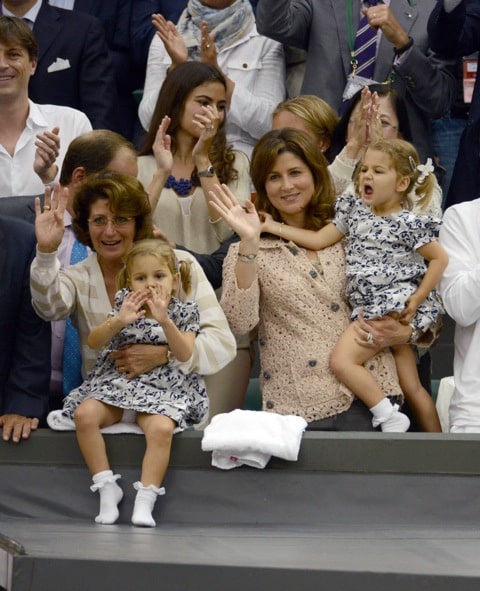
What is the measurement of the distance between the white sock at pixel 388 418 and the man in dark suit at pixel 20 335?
1.33 meters

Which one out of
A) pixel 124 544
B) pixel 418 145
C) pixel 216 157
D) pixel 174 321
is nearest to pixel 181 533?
pixel 124 544

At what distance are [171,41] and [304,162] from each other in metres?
1.59

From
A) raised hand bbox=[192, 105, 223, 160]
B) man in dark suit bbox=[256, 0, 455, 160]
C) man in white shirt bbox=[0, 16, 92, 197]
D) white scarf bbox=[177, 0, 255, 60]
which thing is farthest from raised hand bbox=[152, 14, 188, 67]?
raised hand bbox=[192, 105, 223, 160]

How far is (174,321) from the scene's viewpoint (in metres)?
5.64

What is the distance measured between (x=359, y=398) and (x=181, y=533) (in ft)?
3.54

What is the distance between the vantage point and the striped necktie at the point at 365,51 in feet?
25.4

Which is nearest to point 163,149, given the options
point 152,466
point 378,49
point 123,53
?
point 378,49

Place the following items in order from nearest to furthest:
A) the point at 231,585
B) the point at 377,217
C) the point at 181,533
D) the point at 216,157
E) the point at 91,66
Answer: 1. the point at 231,585
2. the point at 181,533
3. the point at 377,217
4. the point at 216,157
5. the point at 91,66

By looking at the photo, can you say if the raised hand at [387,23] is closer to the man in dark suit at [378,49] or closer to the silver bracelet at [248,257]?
the man in dark suit at [378,49]

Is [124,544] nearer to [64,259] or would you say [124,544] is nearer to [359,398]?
[359,398]

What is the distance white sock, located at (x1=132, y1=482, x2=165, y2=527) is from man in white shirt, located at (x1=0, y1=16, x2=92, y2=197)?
6.77ft

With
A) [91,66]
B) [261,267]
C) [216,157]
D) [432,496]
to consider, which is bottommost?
[432,496]

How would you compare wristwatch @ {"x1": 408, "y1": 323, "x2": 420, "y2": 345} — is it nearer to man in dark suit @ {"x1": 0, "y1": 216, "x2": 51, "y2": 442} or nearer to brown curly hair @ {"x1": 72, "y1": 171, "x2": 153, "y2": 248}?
brown curly hair @ {"x1": 72, "y1": 171, "x2": 153, "y2": 248}

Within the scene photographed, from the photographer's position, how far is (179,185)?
6.80m
